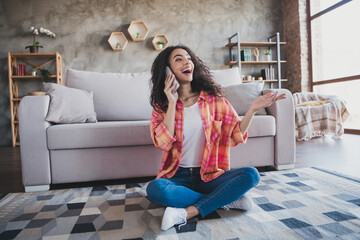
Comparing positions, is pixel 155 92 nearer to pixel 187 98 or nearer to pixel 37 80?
pixel 187 98

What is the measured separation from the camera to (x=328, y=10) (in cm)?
448

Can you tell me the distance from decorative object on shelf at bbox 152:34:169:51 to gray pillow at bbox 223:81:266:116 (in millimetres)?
2925

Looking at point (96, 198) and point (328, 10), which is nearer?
point (96, 198)

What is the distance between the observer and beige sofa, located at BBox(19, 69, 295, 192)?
1.66m

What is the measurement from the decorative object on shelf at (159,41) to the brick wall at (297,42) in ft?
8.52

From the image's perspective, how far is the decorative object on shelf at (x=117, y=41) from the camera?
15.2ft

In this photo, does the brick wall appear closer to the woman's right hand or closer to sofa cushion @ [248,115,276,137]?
sofa cushion @ [248,115,276,137]

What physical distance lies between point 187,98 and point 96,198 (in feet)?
2.65

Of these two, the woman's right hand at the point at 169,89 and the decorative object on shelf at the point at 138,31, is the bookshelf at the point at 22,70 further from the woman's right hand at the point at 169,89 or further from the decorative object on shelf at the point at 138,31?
the woman's right hand at the point at 169,89

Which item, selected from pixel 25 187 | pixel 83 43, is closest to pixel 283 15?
pixel 83 43

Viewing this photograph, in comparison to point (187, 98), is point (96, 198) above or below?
below

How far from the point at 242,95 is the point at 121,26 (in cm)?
349

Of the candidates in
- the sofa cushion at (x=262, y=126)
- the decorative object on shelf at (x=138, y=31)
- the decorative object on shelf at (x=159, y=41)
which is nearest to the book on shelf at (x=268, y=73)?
the decorative object on shelf at (x=159, y=41)

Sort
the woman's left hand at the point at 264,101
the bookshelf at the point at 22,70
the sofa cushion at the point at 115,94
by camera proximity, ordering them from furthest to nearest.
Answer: the bookshelf at the point at 22,70
the sofa cushion at the point at 115,94
the woman's left hand at the point at 264,101
